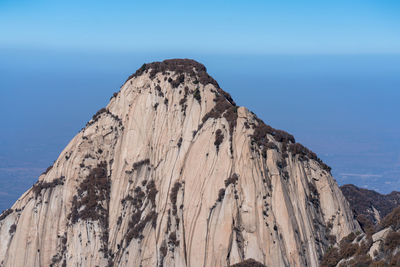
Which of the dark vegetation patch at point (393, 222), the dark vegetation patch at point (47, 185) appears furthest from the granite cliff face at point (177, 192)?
the dark vegetation patch at point (393, 222)

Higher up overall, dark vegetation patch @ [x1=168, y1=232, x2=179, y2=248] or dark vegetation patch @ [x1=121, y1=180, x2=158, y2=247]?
dark vegetation patch @ [x1=121, y1=180, x2=158, y2=247]

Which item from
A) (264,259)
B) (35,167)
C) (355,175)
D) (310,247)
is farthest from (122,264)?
(355,175)

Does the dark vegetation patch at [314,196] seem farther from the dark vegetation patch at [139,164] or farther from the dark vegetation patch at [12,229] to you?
the dark vegetation patch at [12,229]

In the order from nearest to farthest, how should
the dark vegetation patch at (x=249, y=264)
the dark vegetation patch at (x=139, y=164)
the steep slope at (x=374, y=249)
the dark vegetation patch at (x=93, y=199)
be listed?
the steep slope at (x=374, y=249)
the dark vegetation patch at (x=249, y=264)
the dark vegetation patch at (x=93, y=199)
the dark vegetation patch at (x=139, y=164)

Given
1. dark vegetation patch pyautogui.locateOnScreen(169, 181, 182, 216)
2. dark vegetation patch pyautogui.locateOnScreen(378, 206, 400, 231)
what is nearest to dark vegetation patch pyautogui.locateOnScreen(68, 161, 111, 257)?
dark vegetation patch pyautogui.locateOnScreen(169, 181, 182, 216)

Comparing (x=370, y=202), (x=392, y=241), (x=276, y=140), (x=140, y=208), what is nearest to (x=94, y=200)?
(x=140, y=208)

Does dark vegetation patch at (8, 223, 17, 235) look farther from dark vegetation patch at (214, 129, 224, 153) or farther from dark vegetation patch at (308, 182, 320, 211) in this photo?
dark vegetation patch at (308, 182, 320, 211)
